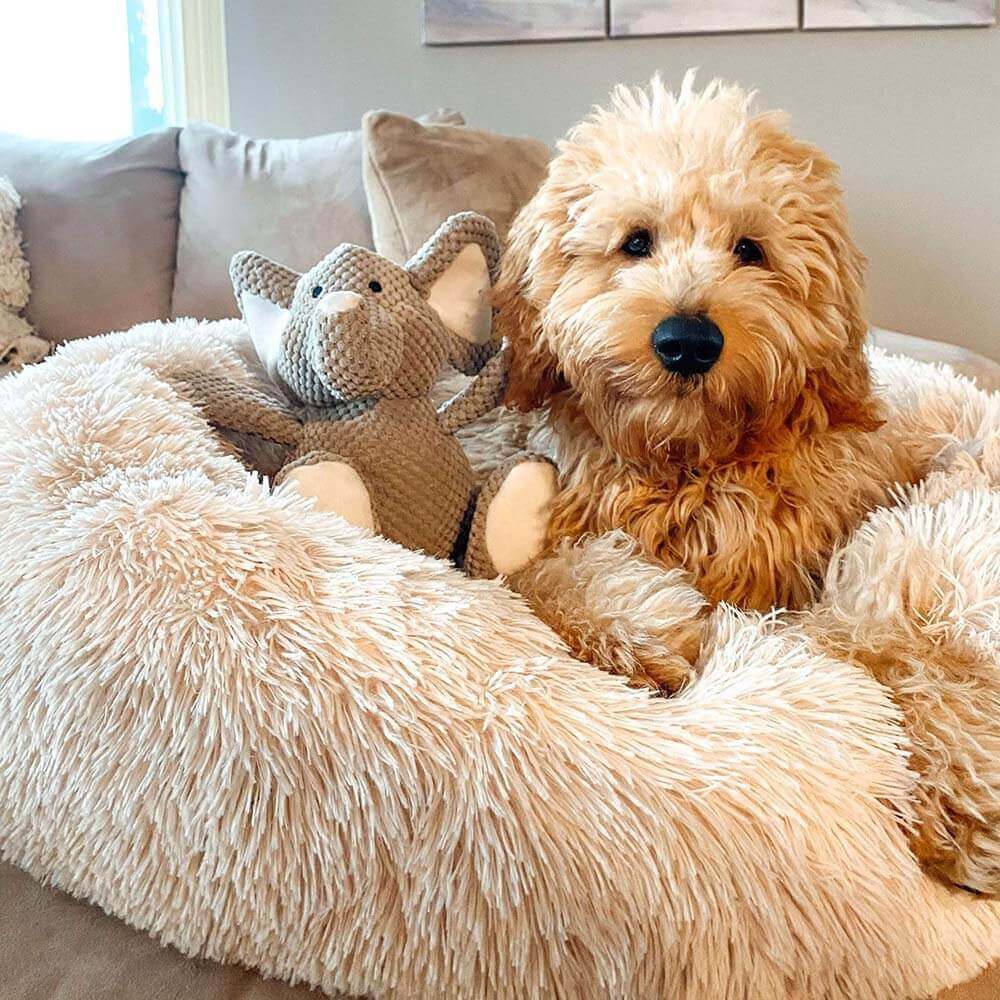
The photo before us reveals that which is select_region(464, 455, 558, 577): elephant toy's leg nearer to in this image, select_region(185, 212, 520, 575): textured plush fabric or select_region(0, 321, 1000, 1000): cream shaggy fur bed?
select_region(185, 212, 520, 575): textured plush fabric

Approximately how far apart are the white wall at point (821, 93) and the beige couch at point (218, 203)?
53 centimetres

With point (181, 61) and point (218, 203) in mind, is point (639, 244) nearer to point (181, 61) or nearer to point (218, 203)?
point (218, 203)

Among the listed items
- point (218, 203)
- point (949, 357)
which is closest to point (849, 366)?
point (949, 357)

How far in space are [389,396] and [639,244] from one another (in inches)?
11.5

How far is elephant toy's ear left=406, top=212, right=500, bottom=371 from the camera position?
Answer: 106cm

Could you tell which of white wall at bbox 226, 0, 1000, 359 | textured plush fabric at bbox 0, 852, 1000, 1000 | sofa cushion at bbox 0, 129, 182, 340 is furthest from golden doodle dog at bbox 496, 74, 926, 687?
white wall at bbox 226, 0, 1000, 359

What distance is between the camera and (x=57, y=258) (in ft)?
6.77

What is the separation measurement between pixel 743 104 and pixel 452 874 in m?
0.78

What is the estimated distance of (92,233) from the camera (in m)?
2.09

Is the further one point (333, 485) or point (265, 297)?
point (265, 297)

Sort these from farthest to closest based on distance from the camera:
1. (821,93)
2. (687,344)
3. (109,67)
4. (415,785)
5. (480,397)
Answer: (109,67) → (821,93) → (480,397) → (687,344) → (415,785)

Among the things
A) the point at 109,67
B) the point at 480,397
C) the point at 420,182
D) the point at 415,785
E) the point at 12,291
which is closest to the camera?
the point at 415,785

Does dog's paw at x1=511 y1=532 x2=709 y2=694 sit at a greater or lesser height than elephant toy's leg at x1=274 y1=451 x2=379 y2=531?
lesser

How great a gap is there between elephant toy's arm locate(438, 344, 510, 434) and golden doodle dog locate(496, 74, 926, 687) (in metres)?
0.02
